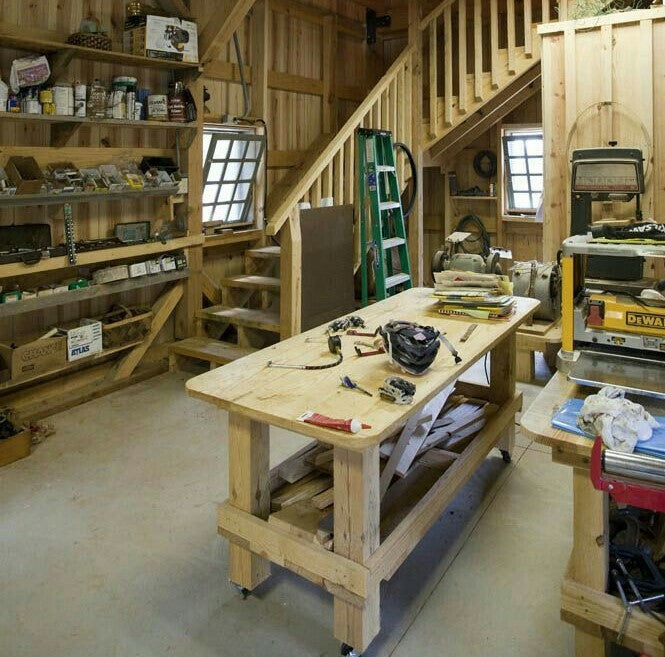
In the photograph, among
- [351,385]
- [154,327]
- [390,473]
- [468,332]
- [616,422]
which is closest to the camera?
[616,422]

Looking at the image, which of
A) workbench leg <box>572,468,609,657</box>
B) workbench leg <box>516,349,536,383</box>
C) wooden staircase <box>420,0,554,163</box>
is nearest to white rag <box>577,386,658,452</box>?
workbench leg <box>572,468,609,657</box>

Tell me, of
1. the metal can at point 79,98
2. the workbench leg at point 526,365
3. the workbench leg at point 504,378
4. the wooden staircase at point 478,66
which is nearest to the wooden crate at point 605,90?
the wooden staircase at point 478,66

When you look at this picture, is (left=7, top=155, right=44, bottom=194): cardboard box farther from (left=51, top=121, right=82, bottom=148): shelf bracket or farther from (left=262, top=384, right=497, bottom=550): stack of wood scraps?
(left=262, top=384, right=497, bottom=550): stack of wood scraps

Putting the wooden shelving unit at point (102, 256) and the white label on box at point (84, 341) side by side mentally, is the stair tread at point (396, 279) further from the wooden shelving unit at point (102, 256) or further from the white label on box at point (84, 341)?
the white label on box at point (84, 341)

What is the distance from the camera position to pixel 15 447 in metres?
3.26

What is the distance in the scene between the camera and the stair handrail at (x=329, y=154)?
4.17 metres

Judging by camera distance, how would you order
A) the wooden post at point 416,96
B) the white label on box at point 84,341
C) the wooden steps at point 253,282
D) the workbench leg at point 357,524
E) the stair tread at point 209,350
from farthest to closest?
the wooden post at point 416,96 → the wooden steps at point 253,282 → the stair tread at point 209,350 → the white label on box at point 84,341 → the workbench leg at point 357,524

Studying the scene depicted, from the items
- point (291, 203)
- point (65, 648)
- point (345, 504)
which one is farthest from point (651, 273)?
point (65, 648)

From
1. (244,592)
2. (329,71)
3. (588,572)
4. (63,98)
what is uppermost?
(329,71)

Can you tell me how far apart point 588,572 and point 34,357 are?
3.24m

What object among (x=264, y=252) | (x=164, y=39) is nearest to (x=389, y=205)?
(x=264, y=252)

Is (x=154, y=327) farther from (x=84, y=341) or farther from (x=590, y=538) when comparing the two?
(x=590, y=538)

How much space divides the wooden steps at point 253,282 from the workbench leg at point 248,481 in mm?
2691

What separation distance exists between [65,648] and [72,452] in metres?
1.57
